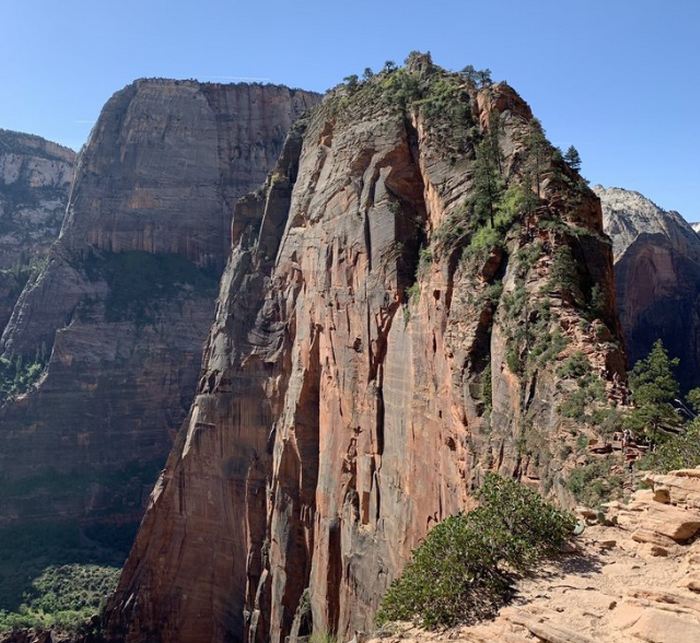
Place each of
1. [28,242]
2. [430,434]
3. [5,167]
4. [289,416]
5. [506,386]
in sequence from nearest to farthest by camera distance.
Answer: [506,386]
[430,434]
[289,416]
[28,242]
[5,167]

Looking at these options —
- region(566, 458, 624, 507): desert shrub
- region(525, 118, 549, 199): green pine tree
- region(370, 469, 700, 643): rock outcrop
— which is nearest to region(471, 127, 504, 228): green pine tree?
region(525, 118, 549, 199): green pine tree

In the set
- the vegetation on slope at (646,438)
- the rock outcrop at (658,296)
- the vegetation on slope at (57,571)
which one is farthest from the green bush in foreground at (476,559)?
the rock outcrop at (658,296)

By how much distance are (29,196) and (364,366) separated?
13205 centimetres

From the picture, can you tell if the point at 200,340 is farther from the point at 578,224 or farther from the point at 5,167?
the point at 578,224

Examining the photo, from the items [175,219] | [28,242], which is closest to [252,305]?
[175,219]

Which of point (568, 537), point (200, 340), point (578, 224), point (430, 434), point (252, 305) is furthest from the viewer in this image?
point (200, 340)

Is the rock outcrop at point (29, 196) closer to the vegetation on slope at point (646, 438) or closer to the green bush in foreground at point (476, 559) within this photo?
the vegetation on slope at point (646, 438)

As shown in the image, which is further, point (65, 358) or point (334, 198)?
point (65, 358)

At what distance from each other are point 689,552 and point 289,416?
36.2 meters

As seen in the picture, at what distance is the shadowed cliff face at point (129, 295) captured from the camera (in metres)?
91.8

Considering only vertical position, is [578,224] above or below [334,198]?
below

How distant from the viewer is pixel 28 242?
135 metres

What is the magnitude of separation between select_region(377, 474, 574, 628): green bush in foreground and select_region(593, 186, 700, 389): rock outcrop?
6626 centimetres

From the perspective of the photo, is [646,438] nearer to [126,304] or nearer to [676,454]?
[676,454]
